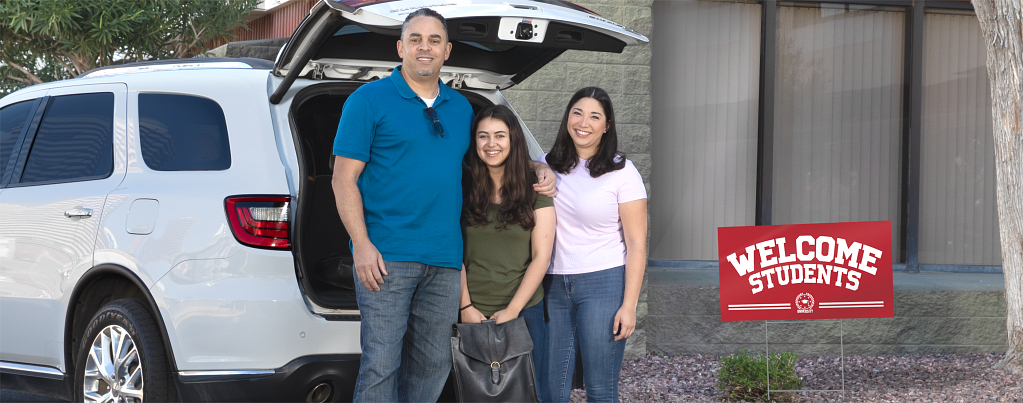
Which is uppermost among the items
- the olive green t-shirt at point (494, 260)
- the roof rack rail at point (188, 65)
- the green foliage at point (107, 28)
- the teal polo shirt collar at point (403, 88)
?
the green foliage at point (107, 28)

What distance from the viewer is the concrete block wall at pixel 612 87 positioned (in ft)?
21.4

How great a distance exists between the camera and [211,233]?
312 cm

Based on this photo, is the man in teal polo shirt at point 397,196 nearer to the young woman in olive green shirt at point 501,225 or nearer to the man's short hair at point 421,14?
the man's short hair at point 421,14

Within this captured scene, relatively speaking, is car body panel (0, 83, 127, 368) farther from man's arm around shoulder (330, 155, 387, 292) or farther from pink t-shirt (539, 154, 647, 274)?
pink t-shirt (539, 154, 647, 274)

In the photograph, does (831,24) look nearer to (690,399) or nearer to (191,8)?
(690,399)

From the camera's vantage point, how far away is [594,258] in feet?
10.8

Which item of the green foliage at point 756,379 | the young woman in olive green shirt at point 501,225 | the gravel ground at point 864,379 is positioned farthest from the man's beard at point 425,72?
the green foliage at point 756,379

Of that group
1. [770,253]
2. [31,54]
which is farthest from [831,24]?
[31,54]

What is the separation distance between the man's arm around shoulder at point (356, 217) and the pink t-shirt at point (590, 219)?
76cm

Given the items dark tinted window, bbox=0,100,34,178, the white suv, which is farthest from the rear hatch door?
dark tinted window, bbox=0,100,34,178

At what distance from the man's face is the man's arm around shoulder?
0.39 metres

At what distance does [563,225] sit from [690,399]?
8.24 ft

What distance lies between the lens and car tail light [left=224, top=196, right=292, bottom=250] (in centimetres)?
312

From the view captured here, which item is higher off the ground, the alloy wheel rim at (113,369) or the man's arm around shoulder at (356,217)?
the man's arm around shoulder at (356,217)
